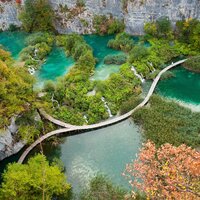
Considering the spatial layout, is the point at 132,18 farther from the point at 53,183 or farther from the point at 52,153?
the point at 53,183

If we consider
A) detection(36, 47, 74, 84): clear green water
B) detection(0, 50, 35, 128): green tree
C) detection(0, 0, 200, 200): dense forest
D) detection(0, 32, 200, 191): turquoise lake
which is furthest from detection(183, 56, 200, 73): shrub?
detection(0, 50, 35, 128): green tree

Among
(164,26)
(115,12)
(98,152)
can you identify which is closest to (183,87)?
(164,26)

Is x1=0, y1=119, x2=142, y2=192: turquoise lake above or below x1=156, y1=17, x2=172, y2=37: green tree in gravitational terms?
below

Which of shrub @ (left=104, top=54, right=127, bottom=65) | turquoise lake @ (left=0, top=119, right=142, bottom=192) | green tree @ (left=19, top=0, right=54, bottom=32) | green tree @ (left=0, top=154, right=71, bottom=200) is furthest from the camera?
green tree @ (left=19, top=0, right=54, bottom=32)

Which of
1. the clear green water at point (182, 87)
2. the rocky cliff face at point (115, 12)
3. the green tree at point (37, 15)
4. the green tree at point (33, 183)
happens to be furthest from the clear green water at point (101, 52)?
the green tree at point (33, 183)

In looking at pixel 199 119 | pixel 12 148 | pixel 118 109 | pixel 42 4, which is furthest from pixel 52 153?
pixel 42 4

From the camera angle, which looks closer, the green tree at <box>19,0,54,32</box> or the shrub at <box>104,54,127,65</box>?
the shrub at <box>104,54,127,65</box>

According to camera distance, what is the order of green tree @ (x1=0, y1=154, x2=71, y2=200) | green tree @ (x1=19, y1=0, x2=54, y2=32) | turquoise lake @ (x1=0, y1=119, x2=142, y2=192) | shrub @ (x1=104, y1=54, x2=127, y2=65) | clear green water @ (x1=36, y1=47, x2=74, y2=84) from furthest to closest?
1. green tree @ (x1=19, y1=0, x2=54, y2=32)
2. shrub @ (x1=104, y1=54, x2=127, y2=65)
3. clear green water @ (x1=36, y1=47, x2=74, y2=84)
4. turquoise lake @ (x1=0, y1=119, x2=142, y2=192)
5. green tree @ (x1=0, y1=154, x2=71, y2=200)

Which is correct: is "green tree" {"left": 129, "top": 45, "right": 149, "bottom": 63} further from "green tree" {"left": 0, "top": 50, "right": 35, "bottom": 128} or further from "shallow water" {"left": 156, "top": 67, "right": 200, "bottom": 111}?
"green tree" {"left": 0, "top": 50, "right": 35, "bottom": 128}
